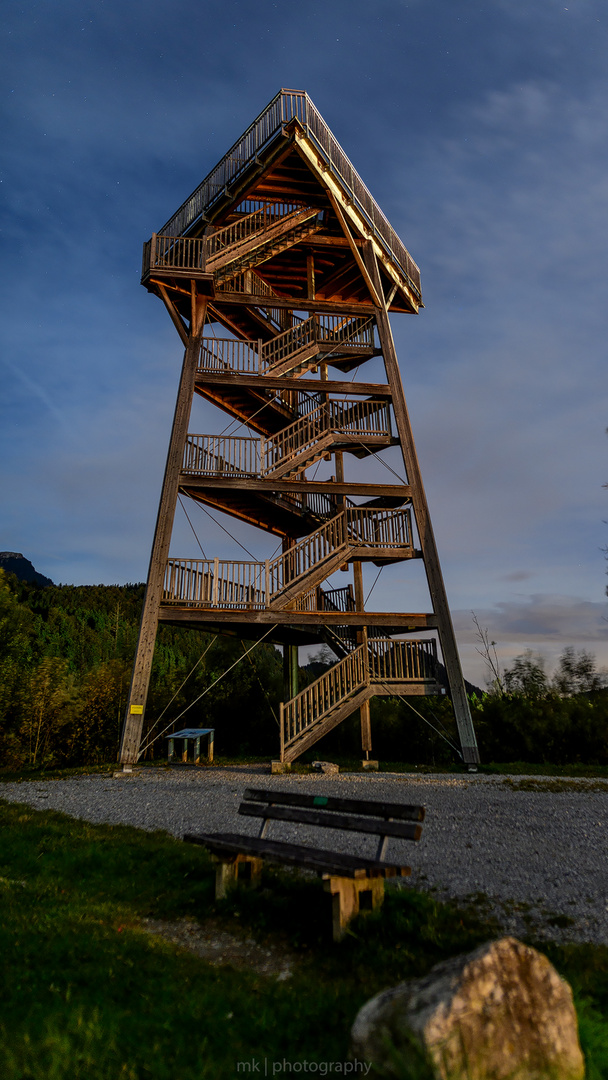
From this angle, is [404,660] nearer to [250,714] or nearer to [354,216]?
[250,714]

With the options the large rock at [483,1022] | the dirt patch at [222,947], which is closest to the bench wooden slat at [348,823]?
the dirt patch at [222,947]

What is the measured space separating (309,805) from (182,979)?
2088mm

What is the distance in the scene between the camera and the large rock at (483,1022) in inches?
98.9

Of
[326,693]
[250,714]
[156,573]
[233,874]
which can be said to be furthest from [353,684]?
[233,874]

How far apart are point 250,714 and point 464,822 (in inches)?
592

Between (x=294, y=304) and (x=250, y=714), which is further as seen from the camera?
(x=250, y=714)

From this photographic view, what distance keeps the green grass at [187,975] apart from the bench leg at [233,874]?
0.13 metres

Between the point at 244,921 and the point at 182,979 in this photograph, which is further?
the point at 244,921

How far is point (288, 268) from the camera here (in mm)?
21438

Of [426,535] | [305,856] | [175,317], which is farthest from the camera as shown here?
[175,317]

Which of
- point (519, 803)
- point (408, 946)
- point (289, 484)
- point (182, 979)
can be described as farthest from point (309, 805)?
point (289, 484)

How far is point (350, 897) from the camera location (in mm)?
4676

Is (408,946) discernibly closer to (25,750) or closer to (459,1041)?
(459,1041)

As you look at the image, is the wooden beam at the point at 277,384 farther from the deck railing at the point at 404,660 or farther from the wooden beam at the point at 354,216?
the deck railing at the point at 404,660
